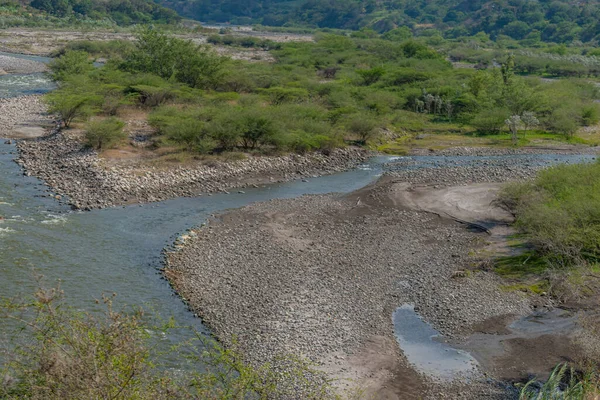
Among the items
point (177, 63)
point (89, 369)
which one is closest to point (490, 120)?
point (177, 63)

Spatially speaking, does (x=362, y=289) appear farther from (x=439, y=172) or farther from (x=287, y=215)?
(x=439, y=172)

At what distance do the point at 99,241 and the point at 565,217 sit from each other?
2161cm

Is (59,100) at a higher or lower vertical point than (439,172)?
higher

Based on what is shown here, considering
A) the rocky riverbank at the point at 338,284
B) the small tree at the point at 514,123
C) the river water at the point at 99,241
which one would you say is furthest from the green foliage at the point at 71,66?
the small tree at the point at 514,123

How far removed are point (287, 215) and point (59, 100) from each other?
2523 cm

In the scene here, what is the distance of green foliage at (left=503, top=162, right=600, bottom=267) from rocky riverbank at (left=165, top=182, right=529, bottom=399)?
122 inches

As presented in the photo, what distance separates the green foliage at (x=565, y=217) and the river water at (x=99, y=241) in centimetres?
1326

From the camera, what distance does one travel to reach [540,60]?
112 meters

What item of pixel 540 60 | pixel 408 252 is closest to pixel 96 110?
pixel 408 252

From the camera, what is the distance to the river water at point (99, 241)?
2503cm

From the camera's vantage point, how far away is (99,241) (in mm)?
30672

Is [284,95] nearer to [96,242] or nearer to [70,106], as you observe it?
[70,106]

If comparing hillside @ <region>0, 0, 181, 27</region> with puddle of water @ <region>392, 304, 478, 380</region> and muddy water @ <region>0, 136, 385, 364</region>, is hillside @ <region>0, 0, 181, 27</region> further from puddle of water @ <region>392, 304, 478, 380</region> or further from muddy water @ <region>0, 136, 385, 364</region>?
puddle of water @ <region>392, 304, 478, 380</region>

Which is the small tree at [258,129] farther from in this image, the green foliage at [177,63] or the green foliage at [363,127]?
the green foliage at [177,63]
